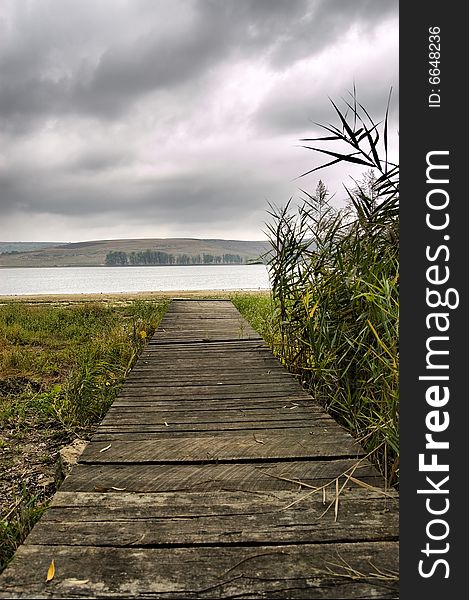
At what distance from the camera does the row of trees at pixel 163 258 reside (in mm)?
130750

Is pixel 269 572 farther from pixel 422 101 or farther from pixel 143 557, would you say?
pixel 422 101

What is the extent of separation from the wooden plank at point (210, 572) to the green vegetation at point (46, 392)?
3.25 feet

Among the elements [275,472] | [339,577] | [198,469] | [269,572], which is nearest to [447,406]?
[339,577]

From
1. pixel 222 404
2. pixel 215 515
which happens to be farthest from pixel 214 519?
pixel 222 404

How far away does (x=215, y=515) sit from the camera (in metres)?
1.64

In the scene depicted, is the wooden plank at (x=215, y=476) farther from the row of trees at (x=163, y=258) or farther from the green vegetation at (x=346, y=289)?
the row of trees at (x=163, y=258)

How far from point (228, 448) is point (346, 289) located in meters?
1.43

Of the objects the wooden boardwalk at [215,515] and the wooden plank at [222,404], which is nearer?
the wooden boardwalk at [215,515]

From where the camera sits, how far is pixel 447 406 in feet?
4.51

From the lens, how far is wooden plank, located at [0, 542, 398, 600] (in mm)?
1253

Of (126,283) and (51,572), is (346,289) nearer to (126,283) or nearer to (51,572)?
(51,572)

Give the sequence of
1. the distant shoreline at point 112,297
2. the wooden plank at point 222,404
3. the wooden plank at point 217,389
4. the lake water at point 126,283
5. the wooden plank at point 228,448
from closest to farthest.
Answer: the wooden plank at point 228,448
the wooden plank at point 222,404
the wooden plank at point 217,389
the distant shoreline at point 112,297
the lake water at point 126,283

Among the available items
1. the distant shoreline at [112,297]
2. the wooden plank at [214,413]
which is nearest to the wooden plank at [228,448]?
the wooden plank at [214,413]

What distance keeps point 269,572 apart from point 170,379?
99.3 inches
